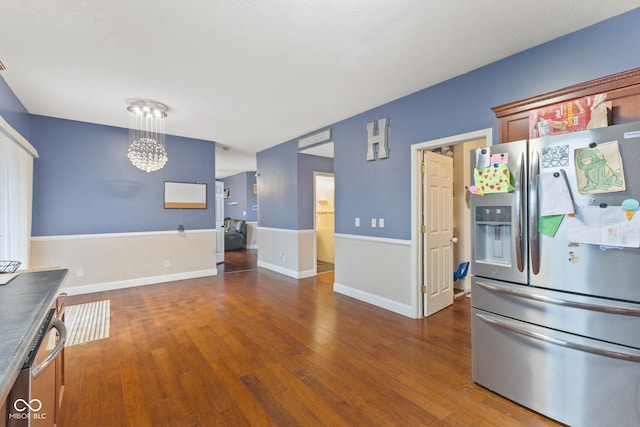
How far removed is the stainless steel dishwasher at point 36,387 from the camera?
87cm

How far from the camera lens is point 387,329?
10.2 feet

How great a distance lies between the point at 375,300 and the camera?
3855mm

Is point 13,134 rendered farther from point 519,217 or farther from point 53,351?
point 519,217

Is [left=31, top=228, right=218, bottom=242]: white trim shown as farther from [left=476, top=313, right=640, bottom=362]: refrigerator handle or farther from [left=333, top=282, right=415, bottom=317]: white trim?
[left=476, top=313, right=640, bottom=362]: refrigerator handle

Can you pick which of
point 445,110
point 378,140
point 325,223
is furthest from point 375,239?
point 325,223

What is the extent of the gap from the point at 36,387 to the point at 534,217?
8.48ft

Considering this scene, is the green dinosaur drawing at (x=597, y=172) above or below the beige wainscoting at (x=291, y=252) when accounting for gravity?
above

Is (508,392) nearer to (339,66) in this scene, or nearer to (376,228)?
(376,228)

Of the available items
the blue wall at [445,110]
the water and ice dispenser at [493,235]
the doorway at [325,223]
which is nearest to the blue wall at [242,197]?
the doorway at [325,223]

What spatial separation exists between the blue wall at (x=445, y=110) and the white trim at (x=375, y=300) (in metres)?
0.85

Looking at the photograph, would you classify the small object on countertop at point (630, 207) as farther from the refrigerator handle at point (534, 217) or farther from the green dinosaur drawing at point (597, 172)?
the refrigerator handle at point (534, 217)

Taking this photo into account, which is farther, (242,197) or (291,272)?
(242,197)

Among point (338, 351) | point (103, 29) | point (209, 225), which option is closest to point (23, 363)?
point (338, 351)

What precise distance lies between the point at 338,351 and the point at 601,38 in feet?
10.8
